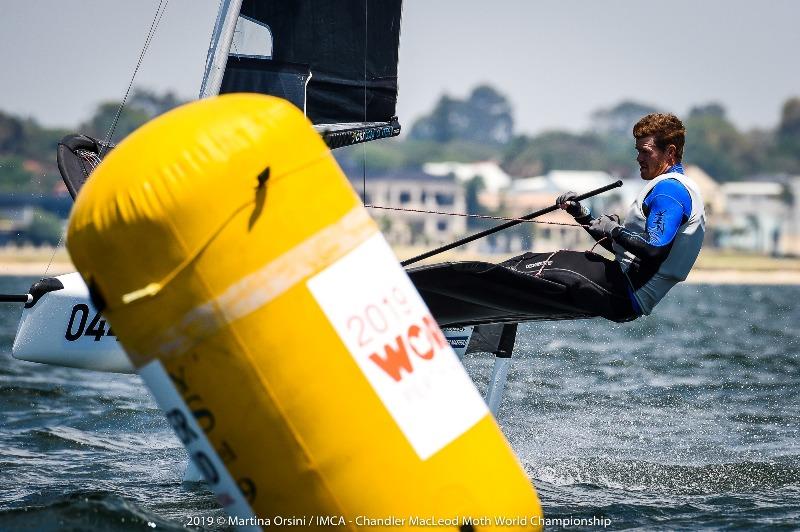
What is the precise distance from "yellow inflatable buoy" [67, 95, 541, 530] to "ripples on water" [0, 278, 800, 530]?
111cm

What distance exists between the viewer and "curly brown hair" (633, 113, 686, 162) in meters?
4.90

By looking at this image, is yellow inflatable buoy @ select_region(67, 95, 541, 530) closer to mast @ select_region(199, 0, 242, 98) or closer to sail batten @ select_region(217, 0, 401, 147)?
mast @ select_region(199, 0, 242, 98)

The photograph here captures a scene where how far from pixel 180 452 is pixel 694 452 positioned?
8.35ft

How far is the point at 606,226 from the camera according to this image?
4.74 m

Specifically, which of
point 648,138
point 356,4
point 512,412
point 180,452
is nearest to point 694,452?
point 512,412

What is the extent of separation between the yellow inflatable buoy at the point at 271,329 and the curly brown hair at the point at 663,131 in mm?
1866

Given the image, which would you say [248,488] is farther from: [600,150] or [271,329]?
[600,150]

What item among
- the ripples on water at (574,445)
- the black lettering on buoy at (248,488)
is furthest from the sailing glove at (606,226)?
the black lettering on buoy at (248,488)

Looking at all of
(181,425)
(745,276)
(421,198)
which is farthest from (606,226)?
(421,198)

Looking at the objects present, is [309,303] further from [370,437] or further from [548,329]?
[548,329]

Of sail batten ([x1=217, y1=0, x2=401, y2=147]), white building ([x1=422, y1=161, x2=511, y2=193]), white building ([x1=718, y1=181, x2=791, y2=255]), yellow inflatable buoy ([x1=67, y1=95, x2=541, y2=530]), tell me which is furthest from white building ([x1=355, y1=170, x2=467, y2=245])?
yellow inflatable buoy ([x1=67, y1=95, x2=541, y2=530])

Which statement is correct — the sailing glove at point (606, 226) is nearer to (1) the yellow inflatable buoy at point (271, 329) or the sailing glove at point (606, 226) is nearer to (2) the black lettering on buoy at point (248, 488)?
(1) the yellow inflatable buoy at point (271, 329)

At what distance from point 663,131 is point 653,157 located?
0.11 meters

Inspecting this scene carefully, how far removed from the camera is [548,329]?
1717 cm
